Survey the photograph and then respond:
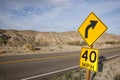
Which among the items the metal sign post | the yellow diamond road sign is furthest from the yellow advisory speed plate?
the yellow diamond road sign

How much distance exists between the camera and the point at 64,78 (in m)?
9.31

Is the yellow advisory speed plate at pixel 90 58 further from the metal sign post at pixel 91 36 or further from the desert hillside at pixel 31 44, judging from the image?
the desert hillside at pixel 31 44

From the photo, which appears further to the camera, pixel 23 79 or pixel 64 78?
pixel 64 78

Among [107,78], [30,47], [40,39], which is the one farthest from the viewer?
[40,39]

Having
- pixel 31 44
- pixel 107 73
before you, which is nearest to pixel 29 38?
pixel 31 44

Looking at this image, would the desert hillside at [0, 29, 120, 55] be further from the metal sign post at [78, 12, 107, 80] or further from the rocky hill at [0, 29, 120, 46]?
the metal sign post at [78, 12, 107, 80]

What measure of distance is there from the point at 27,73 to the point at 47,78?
4.12 feet

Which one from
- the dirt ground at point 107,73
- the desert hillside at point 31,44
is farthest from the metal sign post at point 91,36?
the desert hillside at point 31,44

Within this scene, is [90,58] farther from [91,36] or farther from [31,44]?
[31,44]

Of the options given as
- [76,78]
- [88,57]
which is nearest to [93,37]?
[88,57]

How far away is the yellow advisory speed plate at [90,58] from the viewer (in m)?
6.10

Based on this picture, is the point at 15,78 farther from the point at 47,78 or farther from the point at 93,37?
the point at 93,37

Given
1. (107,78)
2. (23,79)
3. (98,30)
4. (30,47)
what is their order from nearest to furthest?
(98,30) → (23,79) → (107,78) → (30,47)

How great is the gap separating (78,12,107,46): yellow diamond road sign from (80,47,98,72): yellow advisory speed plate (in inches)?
11.4
